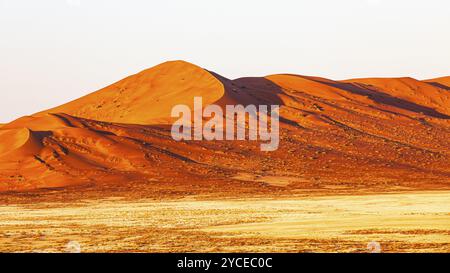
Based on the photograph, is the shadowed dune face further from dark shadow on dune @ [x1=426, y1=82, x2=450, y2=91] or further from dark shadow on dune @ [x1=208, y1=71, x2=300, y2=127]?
dark shadow on dune @ [x1=208, y1=71, x2=300, y2=127]

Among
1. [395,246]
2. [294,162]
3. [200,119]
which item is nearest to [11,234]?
[395,246]

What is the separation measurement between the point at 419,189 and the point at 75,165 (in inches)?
772

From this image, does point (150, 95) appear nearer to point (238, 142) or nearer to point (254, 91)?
point (254, 91)

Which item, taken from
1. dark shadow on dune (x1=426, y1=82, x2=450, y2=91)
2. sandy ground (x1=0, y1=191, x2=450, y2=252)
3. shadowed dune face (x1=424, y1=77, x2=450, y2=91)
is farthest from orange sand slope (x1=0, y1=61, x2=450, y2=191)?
sandy ground (x1=0, y1=191, x2=450, y2=252)

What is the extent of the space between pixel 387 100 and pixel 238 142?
28180mm

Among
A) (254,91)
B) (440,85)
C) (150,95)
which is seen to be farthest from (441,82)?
(150,95)

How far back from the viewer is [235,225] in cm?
2456

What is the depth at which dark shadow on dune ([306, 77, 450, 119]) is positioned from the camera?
79.1 meters

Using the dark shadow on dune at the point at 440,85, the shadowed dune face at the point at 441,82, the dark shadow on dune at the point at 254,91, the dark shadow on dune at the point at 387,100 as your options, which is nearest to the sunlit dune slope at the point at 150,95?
the dark shadow on dune at the point at 254,91

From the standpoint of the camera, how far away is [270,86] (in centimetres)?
7944

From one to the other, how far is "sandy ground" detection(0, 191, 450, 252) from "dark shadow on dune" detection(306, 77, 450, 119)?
140ft

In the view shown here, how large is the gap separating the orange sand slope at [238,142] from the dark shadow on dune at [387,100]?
23cm

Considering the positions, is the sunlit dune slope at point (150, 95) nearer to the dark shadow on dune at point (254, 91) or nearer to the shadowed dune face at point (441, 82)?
the dark shadow on dune at point (254, 91)
